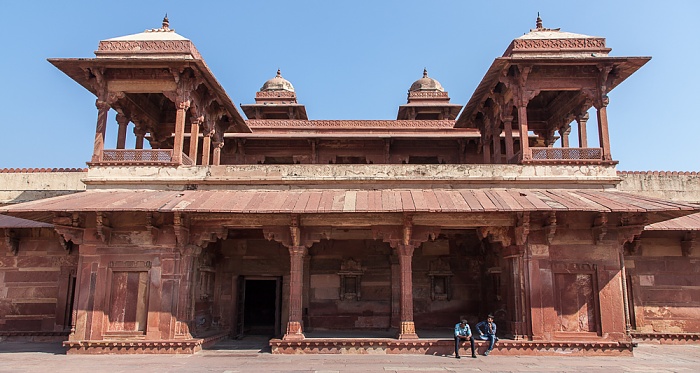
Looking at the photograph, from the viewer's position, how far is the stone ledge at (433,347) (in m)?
10.8

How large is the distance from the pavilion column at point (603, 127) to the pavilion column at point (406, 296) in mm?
5425

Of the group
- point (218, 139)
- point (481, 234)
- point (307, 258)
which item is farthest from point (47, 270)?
point (481, 234)

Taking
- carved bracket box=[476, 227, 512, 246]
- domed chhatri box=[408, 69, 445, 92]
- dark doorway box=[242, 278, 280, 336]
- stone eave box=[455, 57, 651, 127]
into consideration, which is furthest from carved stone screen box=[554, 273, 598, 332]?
domed chhatri box=[408, 69, 445, 92]

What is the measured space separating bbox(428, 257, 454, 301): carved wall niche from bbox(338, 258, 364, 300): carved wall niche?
200 centimetres

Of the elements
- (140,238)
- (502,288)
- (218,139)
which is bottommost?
(502,288)

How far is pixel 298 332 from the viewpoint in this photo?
11.1 m

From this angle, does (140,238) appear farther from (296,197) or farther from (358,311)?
(358,311)

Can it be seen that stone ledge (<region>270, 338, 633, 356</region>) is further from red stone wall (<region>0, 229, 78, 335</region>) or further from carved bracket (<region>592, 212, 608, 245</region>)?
red stone wall (<region>0, 229, 78, 335</region>)

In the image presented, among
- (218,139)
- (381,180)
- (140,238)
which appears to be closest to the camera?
(140,238)

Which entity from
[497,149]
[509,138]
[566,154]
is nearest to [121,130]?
[509,138]

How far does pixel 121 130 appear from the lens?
14.1m

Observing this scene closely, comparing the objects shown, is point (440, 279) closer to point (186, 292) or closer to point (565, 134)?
point (565, 134)

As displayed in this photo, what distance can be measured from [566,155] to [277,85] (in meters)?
16.9

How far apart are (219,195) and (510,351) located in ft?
23.8
